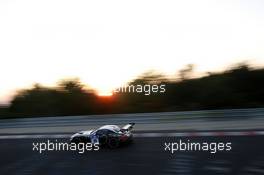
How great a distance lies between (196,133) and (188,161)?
119 inches

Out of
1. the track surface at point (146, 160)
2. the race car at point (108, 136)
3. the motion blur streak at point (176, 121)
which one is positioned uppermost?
the motion blur streak at point (176, 121)

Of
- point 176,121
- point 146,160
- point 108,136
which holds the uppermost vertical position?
point 176,121

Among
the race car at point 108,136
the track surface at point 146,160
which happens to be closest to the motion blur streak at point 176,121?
the track surface at point 146,160

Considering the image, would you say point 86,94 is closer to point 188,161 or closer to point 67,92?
point 67,92

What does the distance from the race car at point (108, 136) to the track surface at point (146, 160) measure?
0.35 m

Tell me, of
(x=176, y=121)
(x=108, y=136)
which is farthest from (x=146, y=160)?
(x=176, y=121)

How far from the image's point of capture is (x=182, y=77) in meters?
17.6

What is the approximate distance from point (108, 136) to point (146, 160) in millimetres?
1163

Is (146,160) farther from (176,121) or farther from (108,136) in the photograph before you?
(176,121)

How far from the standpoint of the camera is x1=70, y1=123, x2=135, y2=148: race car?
36.6ft

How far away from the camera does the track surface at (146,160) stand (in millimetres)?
10289

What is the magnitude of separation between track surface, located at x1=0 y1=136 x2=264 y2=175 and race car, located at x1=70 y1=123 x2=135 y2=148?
35 cm

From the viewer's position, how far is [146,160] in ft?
36.7

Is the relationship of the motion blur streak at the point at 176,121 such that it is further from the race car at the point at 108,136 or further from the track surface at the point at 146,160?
the race car at the point at 108,136
